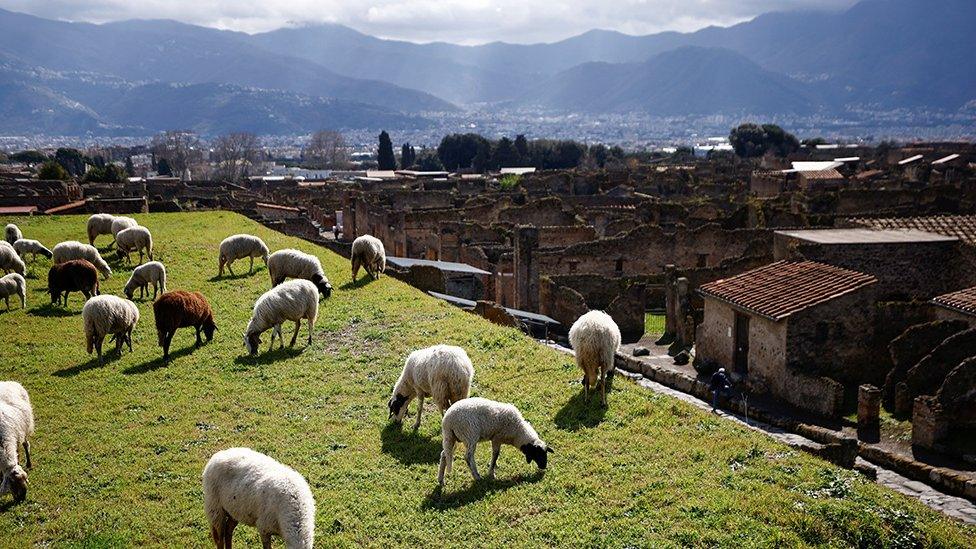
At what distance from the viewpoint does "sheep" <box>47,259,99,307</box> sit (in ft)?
72.0

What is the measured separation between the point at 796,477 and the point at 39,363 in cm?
1486

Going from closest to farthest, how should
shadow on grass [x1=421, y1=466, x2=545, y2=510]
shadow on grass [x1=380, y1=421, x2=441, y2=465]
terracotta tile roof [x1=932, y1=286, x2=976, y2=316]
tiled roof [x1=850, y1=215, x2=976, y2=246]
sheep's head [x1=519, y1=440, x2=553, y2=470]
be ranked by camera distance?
shadow on grass [x1=421, y1=466, x2=545, y2=510], sheep's head [x1=519, y1=440, x2=553, y2=470], shadow on grass [x1=380, y1=421, x2=441, y2=465], terracotta tile roof [x1=932, y1=286, x2=976, y2=316], tiled roof [x1=850, y1=215, x2=976, y2=246]

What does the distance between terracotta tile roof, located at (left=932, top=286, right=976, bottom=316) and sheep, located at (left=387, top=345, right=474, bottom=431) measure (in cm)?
1440

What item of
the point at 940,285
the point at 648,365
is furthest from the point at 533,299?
the point at 940,285

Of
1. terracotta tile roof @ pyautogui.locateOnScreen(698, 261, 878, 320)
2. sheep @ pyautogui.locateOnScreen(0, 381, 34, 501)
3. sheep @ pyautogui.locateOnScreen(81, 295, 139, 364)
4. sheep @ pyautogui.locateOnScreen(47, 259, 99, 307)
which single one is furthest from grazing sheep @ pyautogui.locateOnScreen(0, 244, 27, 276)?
terracotta tile roof @ pyautogui.locateOnScreen(698, 261, 878, 320)

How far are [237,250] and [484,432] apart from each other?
17916 mm

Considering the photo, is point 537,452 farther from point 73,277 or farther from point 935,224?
point 935,224

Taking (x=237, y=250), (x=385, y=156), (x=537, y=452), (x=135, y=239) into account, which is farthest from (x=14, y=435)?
(x=385, y=156)

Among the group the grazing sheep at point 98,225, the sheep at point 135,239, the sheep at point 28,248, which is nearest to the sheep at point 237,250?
the sheep at point 135,239

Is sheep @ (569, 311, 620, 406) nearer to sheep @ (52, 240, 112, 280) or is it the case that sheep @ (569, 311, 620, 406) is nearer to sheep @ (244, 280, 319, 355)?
sheep @ (244, 280, 319, 355)

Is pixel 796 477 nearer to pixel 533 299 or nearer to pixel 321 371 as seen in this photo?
pixel 321 371

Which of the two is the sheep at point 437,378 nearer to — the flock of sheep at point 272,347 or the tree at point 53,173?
the flock of sheep at point 272,347

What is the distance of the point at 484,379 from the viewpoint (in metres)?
15.7

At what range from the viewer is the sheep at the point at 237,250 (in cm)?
2689
